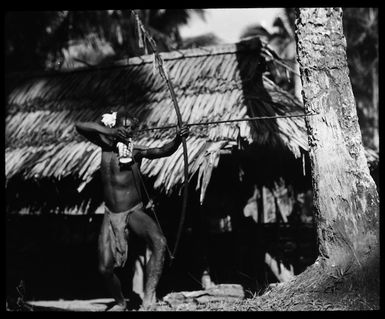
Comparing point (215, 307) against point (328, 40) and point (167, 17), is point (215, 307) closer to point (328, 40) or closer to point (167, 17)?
point (328, 40)

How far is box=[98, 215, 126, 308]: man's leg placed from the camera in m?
5.93

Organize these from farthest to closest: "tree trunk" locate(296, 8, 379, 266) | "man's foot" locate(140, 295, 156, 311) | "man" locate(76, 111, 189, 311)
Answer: "man" locate(76, 111, 189, 311) → "man's foot" locate(140, 295, 156, 311) → "tree trunk" locate(296, 8, 379, 266)

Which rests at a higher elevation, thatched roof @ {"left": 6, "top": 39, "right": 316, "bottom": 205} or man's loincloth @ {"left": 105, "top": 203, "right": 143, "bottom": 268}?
thatched roof @ {"left": 6, "top": 39, "right": 316, "bottom": 205}

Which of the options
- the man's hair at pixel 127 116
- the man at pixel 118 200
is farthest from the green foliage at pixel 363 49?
the man at pixel 118 200

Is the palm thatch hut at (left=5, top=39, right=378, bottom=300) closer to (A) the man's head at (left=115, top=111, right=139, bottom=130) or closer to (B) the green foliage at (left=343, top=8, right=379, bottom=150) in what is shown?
(A) the man's head at (left=115, top=111, right=139, bottom=130)

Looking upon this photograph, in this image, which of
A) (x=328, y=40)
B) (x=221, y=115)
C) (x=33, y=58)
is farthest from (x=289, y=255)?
(x=33, y=58)

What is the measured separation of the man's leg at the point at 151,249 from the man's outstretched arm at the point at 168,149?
0.63 m

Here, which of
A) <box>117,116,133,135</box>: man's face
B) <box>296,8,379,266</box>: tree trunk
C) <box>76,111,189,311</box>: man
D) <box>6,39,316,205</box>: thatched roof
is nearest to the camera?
<box>296,8,379,266</box>: tree trunk

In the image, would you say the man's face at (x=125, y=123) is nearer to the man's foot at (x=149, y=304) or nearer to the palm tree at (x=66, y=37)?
the man's foot at (x=149, y=304)

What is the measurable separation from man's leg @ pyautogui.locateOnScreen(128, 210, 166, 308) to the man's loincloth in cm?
9

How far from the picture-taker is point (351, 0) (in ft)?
19.4

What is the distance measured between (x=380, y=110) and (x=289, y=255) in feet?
13.5

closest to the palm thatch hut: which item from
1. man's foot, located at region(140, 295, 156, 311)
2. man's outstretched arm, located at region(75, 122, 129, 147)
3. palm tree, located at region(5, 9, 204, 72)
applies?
man's outstretched arm, located at region(75, 122, 129, 147)

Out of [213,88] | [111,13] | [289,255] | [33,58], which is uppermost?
[111,13]
